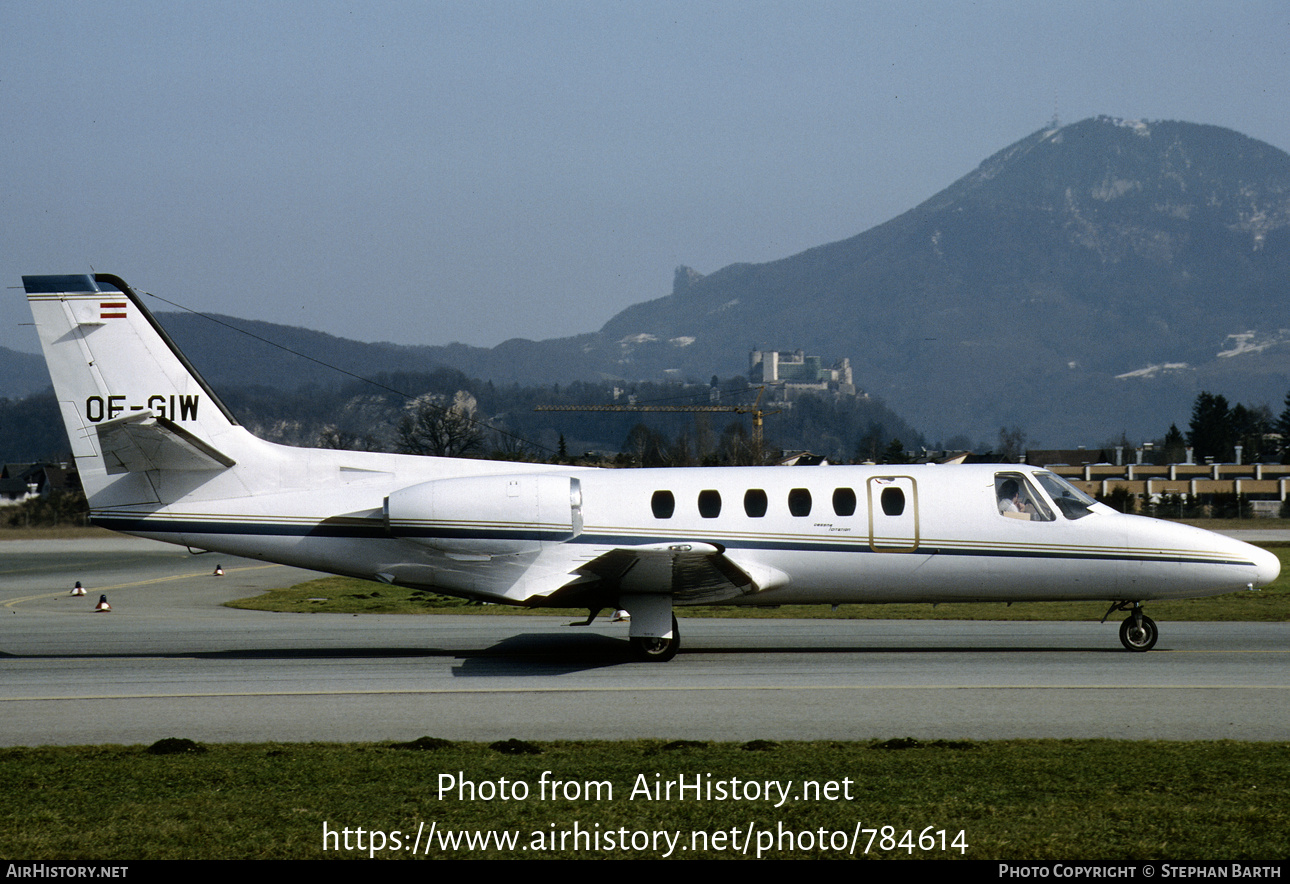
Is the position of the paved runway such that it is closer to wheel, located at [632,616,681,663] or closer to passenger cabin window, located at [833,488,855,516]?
wheel, located at [632,616,681,663]

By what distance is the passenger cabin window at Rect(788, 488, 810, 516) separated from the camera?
1708 centimetres

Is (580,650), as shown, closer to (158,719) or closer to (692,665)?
(692,665)

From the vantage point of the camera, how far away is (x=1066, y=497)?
17531 mm

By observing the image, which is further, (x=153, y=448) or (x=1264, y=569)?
(x=153, y=448)

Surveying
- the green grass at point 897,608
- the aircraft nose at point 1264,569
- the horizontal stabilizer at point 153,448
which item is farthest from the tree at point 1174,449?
the horizontal stabilizer at point 153,448

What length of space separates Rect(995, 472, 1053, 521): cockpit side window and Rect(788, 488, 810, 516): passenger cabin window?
2840mm

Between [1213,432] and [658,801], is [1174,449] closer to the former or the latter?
[1213,432]

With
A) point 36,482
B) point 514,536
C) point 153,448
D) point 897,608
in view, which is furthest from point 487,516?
point 36,482

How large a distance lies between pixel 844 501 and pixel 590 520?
3677 millimetres

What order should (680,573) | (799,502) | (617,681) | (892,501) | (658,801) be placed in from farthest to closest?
1. (892,501)
2. (799,502)
3. (680,573)
4. (617,681)
5. (658,801)

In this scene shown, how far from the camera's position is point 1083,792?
29.5ft

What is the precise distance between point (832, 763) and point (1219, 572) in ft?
31.9
